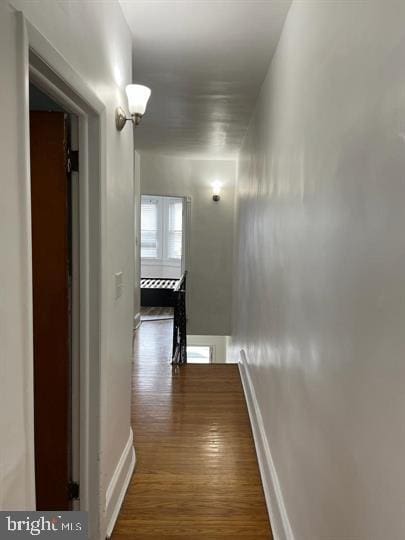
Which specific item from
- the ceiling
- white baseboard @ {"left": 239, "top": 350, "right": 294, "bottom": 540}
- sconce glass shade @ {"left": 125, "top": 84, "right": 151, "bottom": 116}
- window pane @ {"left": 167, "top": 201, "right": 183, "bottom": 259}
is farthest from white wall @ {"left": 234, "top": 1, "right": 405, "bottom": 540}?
window pane @ {"left": 167, "top": 201, "right": 183, "bottom": 259}

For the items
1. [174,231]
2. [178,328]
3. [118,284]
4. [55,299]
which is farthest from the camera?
[174,231]

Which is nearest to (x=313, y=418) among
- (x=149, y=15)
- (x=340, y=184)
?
(x=340, y=184)

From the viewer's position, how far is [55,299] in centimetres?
173

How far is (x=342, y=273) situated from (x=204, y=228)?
5.37 meters

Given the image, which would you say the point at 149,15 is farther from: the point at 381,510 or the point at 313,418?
the point at 381,510

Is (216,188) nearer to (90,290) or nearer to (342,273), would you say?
(90,290)

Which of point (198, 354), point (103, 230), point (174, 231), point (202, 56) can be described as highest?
point (202, 56)

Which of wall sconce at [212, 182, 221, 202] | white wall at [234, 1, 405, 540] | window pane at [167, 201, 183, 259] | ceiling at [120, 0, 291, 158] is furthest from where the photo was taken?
window pane at [167, 201, 183, 259]

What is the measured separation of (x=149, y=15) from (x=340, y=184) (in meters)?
1.57

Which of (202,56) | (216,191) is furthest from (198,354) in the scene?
(202,56)

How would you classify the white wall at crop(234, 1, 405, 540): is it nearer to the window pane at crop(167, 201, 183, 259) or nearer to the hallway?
the hallway

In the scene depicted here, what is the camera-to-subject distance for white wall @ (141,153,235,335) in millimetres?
6121

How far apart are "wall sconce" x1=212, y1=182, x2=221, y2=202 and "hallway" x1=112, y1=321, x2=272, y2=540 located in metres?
3.01

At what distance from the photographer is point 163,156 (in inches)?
237
